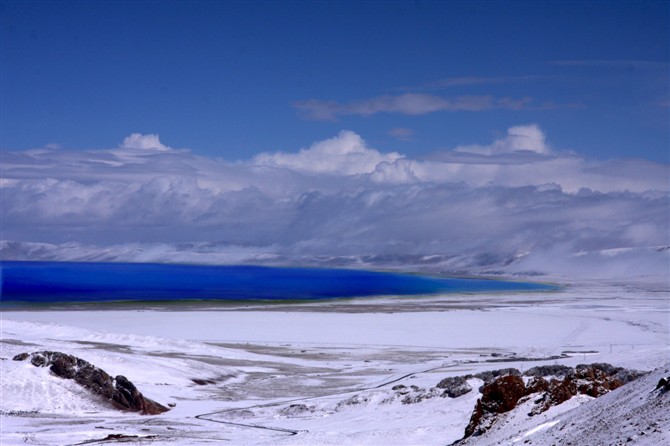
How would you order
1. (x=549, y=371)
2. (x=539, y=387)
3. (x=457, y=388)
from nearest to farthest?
(x=539, y=387) → (x=457, y=388) → (x=549, y=371)

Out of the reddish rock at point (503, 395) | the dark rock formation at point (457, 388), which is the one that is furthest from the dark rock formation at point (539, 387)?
the dark rock formation at point (457, 388)

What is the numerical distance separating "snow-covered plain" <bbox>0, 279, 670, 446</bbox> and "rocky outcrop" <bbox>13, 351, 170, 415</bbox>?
333 mm

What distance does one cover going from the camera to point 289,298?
3893 inches

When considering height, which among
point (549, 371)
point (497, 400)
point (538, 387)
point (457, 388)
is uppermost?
point (538, 387)

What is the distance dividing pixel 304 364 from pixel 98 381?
13454 millimetres

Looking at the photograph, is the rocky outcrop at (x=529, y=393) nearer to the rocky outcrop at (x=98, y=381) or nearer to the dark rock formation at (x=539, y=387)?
the dark rock formation at (x=539, y=387)

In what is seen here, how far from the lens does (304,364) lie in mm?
39469

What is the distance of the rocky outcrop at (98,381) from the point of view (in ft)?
88.0

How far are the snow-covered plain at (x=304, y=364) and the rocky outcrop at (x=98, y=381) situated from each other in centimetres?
33

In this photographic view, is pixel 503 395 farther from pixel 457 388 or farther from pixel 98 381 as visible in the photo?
pixel 98 381

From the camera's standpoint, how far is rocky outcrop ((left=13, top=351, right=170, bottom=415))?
26812 mm

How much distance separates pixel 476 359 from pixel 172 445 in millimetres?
24000

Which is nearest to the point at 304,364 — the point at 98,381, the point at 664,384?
the point at 98,381

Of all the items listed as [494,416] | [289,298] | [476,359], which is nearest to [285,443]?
[494,416]
